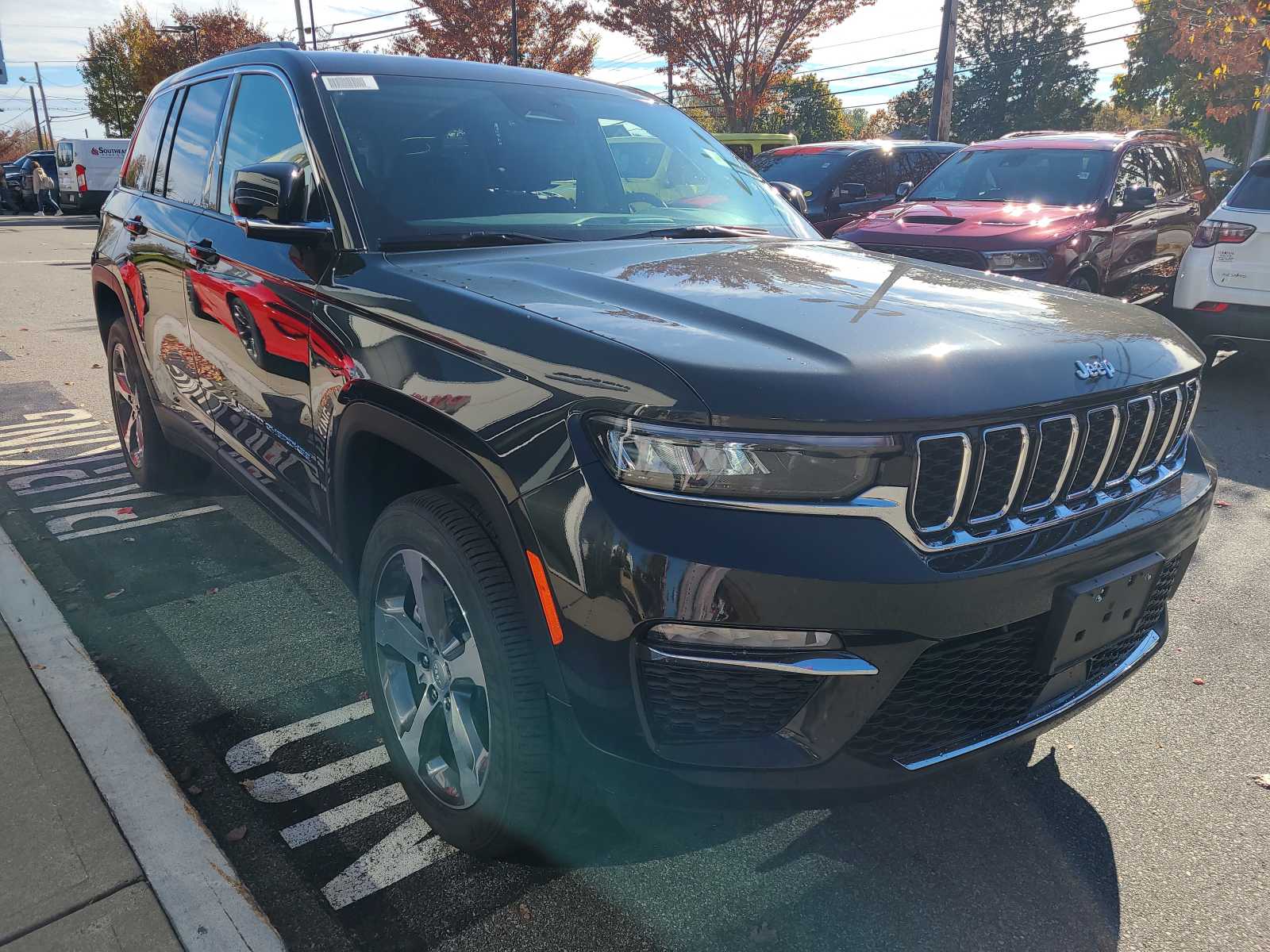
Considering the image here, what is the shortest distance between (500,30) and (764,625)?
34.4 metres

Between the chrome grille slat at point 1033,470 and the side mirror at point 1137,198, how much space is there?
5.67 metres

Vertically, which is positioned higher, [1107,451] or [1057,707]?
[1107,451]

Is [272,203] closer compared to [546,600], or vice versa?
[546,600]

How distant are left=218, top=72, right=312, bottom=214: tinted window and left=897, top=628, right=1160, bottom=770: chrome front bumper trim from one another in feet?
6.53

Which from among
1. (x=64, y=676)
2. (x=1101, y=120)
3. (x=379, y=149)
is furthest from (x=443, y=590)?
(x=1101, y=120)

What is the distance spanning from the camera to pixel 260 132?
3.06 m

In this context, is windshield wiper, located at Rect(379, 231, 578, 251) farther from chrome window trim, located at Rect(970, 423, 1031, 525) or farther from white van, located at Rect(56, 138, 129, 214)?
white van, located at Rect(56, 138, 129, 214)

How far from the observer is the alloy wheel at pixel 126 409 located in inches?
178

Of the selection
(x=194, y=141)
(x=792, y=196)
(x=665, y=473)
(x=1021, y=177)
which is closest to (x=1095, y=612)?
(x=665, y=473)

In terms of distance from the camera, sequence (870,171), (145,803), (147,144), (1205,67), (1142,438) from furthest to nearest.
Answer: (1205,67)
(870,171)
(147,144)
(145,803)
(1142,438)

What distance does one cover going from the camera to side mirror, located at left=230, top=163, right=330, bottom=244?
2.52 m

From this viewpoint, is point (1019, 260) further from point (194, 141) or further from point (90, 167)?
point (90, 167)

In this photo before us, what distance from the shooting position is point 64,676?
9.86ft

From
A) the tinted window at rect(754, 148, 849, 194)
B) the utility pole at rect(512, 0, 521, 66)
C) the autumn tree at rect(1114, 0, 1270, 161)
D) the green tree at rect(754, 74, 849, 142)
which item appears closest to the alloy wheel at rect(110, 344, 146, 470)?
the tinted window at rect(754, 148, 849, 194)
